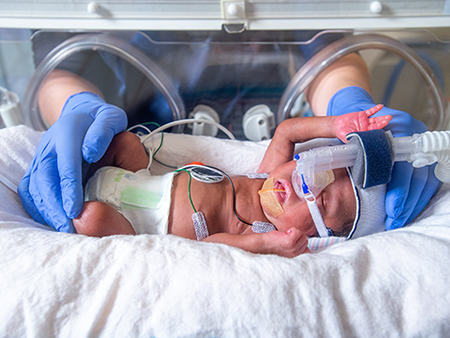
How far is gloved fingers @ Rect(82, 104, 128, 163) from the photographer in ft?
3.07

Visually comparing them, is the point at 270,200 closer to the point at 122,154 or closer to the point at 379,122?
the point at 379,122

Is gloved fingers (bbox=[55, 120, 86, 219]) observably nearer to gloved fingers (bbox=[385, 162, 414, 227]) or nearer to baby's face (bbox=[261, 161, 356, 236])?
baby's face (bbox=[261, 161, 356, 236])

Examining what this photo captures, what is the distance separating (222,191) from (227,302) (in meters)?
0.47

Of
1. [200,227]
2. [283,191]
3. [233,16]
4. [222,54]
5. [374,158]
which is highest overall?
[233,16]

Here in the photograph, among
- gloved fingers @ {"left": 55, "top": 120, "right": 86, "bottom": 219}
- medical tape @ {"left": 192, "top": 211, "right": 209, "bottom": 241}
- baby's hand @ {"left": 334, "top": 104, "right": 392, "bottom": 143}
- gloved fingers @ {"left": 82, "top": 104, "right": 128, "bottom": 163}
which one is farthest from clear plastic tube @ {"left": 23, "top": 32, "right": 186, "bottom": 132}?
baby's hand @ {"left": 334, "top": 104, "right": 392, "bottom": 143}

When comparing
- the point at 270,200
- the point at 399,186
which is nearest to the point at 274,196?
the point at 270,200

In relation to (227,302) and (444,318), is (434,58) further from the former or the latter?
(227,302)

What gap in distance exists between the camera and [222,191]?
42.4 inches

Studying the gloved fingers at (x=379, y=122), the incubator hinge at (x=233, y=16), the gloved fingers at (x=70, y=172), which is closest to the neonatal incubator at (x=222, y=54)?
the incubator hinge at (x=233, y=16)

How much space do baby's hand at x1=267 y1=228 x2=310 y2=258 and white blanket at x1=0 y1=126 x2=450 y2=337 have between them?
85 mm

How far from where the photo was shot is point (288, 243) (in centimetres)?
83

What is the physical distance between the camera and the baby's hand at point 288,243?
0.83 m

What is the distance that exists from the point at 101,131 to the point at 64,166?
153 mm

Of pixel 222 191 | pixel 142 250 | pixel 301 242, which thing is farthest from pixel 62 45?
pixel 301 242
